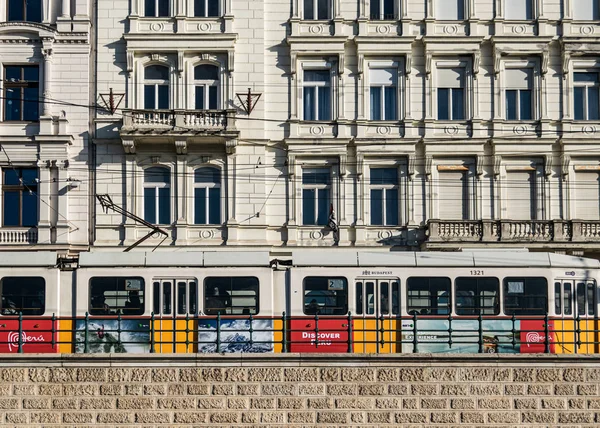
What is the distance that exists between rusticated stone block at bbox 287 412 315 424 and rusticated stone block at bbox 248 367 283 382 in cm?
85

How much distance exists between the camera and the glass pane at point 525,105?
41219mm

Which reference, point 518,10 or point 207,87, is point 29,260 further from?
point 518,10

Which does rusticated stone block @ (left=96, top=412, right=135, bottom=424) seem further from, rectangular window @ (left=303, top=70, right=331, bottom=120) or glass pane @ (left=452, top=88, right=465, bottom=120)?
glass pane @ (left=452, top=88, right=465, bottom=120)

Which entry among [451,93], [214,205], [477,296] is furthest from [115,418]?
[451,93]

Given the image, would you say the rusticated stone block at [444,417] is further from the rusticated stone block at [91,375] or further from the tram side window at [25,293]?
the tram side window at [25,293]

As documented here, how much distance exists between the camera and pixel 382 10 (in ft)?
135

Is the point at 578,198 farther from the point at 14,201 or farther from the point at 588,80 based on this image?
the point at 14,201

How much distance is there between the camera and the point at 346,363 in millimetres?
26078

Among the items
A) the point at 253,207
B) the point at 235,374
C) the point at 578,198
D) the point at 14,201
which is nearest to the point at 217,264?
the point at 235,374

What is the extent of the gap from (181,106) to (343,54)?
19.9ft

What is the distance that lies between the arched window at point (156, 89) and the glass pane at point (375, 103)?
24.2 ft

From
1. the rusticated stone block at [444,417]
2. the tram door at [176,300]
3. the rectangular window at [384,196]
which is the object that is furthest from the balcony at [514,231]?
the rusticated stone block at [444,417]

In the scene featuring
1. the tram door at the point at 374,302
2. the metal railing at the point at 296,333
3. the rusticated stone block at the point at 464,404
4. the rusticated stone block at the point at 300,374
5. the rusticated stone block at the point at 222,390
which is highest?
the tram door at the point at 374,302

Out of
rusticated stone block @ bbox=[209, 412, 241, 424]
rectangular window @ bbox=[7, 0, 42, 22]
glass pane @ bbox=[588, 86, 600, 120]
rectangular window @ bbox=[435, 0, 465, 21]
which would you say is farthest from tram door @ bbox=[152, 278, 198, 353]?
glass pane @ bbox=[588, 86, 600, 120]
